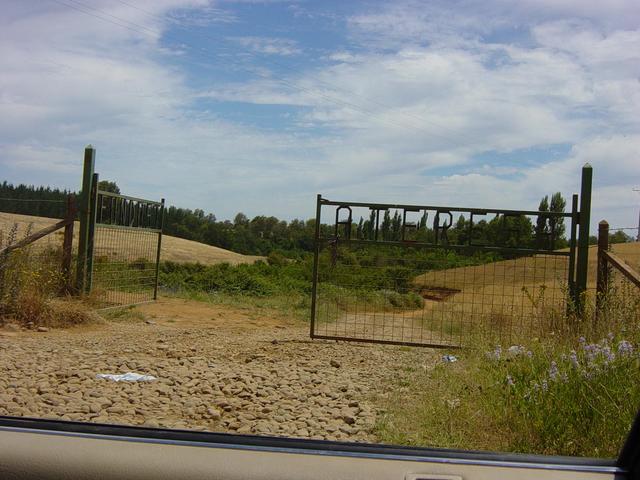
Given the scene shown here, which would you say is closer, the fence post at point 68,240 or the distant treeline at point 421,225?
the distant treeline at point 421,225

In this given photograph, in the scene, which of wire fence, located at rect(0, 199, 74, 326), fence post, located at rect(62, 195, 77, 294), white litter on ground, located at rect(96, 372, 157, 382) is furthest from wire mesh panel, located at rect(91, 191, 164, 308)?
white litter on ground, located at rect(96, 372, 157, 382)

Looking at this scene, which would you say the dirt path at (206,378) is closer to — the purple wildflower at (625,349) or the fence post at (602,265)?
the purple wildflower at (625,349)

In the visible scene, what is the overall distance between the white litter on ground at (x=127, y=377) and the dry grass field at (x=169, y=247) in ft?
16.5

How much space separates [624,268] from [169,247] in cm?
1457

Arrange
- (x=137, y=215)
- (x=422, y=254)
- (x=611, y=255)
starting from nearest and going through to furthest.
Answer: (x=611, y=255)
(x=422, y=254)
(x=137, y=215)

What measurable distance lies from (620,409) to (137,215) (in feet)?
34.5

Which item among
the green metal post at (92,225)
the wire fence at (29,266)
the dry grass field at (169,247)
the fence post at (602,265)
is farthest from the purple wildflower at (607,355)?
the green metal post at (92,225)

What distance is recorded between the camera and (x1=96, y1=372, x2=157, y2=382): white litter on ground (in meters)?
5.57

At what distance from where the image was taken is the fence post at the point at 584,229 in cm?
841

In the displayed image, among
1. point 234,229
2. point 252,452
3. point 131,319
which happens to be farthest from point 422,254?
point 234,229

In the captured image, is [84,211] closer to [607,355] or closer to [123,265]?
[123,265]

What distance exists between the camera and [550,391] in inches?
162

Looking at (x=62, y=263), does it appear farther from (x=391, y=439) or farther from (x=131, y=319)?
(x=391, y=439)

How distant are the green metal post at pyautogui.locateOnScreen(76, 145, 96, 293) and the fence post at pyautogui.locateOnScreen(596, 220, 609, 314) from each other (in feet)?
25.3
